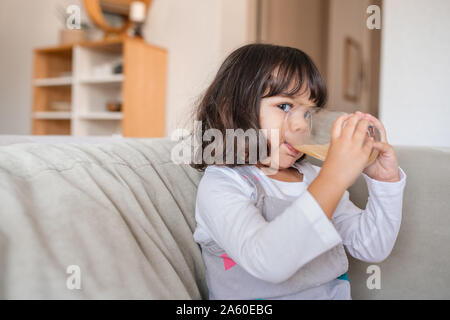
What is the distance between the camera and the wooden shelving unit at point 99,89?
2965 millimetres

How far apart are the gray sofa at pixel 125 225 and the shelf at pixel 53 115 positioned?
244 centimetres

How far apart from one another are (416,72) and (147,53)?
2042mm

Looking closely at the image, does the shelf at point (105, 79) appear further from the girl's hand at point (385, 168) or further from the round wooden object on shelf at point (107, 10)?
the girl's hand at point (385, 168)

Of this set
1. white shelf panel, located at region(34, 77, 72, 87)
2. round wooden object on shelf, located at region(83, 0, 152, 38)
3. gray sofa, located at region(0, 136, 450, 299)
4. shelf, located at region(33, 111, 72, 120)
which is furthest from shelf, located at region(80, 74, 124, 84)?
gray sofa, located at region(0, 136, 450, 299)

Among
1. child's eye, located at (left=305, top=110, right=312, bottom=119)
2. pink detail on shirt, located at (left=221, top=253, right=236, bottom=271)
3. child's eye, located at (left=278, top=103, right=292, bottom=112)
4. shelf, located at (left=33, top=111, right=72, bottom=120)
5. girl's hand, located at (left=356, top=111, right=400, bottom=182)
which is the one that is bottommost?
pink detail on shirt, located at (left=221, top=253, right=236, bottom=271)

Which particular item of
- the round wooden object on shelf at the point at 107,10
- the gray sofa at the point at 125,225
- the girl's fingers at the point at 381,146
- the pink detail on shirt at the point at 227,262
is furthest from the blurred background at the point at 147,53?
the pink detail on shirt at the point at 227,262

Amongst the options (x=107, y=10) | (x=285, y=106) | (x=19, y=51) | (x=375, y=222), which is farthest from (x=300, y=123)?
(x=19, y=51)

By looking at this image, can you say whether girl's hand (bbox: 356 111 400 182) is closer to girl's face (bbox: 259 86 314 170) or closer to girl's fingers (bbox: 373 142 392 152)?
girl's fingers (bbox: 373 142 392 152)

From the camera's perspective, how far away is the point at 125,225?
1.95 ft

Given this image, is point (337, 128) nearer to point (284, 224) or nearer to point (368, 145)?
point (368, 145)

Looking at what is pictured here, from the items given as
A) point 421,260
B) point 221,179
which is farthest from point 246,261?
point 421,260

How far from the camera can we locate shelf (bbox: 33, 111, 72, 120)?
326 cm

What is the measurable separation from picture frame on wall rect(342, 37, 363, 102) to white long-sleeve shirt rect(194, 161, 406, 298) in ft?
11.9

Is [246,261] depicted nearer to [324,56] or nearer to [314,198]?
[314,198]
